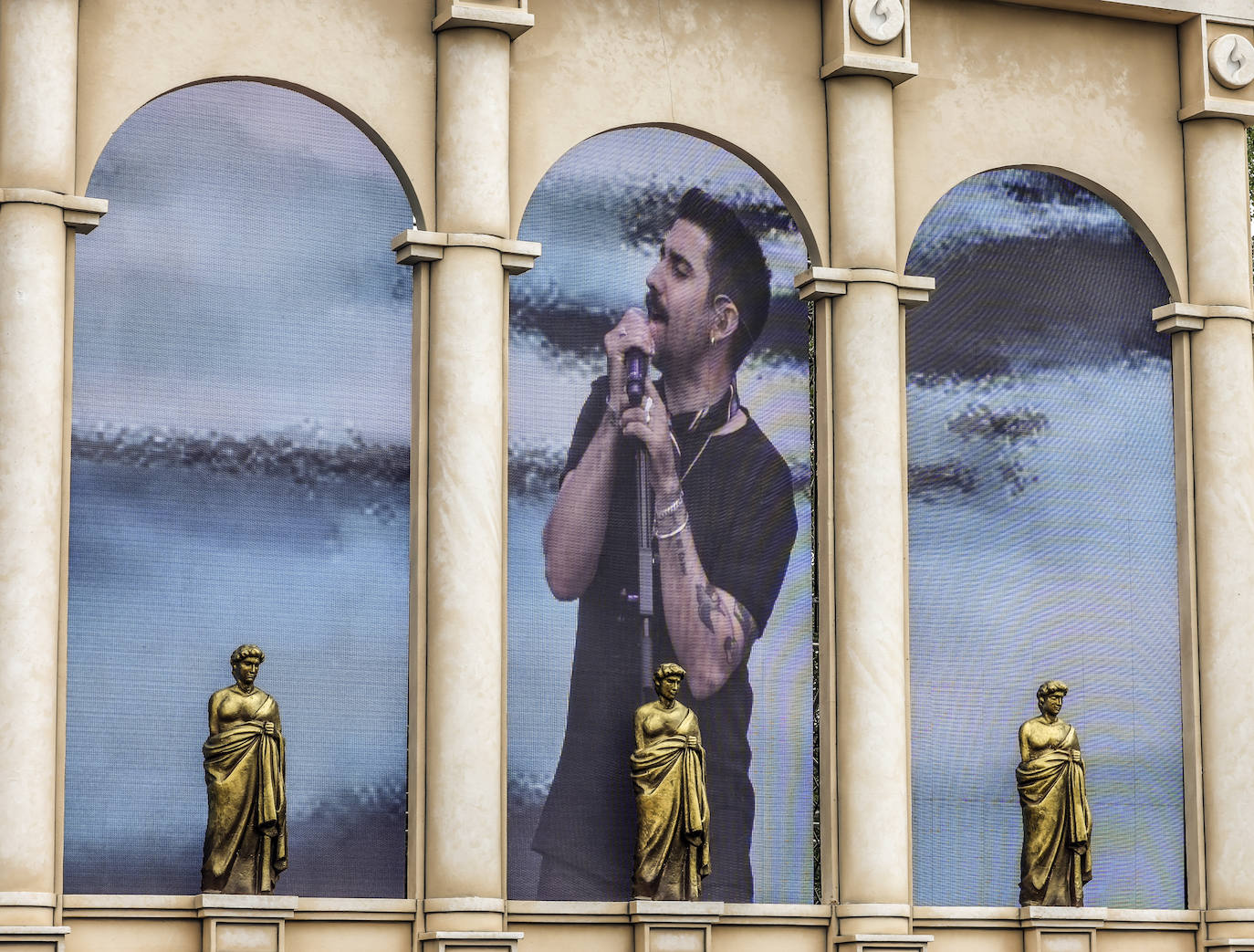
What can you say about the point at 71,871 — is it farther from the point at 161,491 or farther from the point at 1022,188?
the point at 1022,188

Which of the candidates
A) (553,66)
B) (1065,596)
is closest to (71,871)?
(553,66)

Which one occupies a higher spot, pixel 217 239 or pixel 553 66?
pixel 553 66

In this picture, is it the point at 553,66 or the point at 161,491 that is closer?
the point at 161,491

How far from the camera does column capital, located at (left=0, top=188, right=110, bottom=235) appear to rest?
A: 55.4 feet

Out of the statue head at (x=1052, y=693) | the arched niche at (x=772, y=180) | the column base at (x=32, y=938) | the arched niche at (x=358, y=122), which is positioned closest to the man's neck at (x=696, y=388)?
the arched niche at (x=772, y=180)

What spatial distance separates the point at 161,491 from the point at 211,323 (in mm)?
1281

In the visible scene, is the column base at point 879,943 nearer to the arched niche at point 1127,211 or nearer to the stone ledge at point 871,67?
the arched niche at point 1127,211

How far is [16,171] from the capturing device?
17.0m

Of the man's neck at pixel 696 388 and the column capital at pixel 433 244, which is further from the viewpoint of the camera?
the man's neck at pixel 696 388

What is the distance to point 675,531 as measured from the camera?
744 inches

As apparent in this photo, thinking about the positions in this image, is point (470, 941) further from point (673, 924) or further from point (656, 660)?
point (656, 660)

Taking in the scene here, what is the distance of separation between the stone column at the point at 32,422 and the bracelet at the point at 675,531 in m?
4.53

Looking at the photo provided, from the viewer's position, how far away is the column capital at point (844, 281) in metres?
19.3

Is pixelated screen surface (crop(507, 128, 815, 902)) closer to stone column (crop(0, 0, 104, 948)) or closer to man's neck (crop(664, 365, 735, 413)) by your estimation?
man's neck (crop(664, 365, 735, 413))
